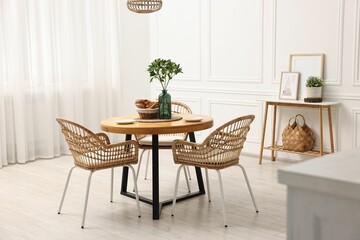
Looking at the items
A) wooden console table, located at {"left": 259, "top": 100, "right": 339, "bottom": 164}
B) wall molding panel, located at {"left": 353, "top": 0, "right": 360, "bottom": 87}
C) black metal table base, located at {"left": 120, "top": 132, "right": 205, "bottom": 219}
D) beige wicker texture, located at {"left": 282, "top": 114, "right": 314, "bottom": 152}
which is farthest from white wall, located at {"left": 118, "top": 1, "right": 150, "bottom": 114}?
wall molding panel, located at {"left": 353, "top": 0, "right": 360, "bottom": 87}

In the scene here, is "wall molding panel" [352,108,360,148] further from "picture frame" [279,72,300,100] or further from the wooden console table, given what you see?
"picture frame" [279,72,300,100]

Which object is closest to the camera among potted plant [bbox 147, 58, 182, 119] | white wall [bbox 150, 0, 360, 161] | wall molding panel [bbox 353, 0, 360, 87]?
potted plant [bbox 147, 58, 182, 119]

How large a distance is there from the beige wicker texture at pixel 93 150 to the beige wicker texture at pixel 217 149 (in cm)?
37

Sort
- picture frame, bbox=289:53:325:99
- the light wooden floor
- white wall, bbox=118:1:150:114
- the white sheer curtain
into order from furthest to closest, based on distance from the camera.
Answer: white wall, bbox=118:1:150:114 < the white sheer curtain < picture frame, bbox=289:53:325:99 < the light wooden floor

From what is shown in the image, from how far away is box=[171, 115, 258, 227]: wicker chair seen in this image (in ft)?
11.5

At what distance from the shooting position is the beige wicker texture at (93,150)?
3.52 meters

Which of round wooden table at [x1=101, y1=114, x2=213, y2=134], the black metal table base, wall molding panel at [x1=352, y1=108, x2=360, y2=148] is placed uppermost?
round wooden table at [x1=101, y1=114, x2=213, y2=134]

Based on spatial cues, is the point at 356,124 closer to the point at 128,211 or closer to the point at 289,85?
the point at 289,85

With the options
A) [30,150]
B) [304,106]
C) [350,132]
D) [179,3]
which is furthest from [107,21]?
[350,132]

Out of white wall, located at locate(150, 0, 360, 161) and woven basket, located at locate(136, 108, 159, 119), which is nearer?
woven basket, located at locate(136, 108, 159, 119)

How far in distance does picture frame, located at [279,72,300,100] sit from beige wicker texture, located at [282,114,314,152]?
0.23 m

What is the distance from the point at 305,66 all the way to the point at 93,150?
267 cm

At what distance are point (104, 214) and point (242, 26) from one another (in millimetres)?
2880

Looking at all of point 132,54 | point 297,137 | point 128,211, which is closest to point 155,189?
point 128,211
